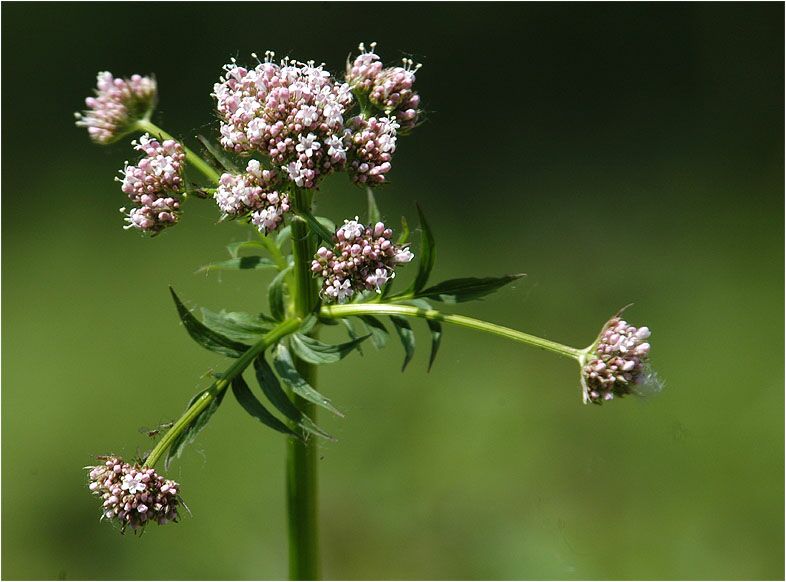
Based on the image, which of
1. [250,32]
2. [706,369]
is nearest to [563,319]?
[706,369]

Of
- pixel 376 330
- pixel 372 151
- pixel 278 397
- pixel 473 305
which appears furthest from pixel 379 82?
pixel 473 305

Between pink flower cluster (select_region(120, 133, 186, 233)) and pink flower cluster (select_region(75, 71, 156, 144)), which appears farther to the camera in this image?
pink flower cluster (select_region(75, 71, 156, 144))

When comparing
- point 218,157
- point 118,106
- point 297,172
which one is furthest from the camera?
point 118,106

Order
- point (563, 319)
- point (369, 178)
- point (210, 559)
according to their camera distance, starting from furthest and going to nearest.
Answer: point (563, 319) → point (210, 559) → point (369, 178)

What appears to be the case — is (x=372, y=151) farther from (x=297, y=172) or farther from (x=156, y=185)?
(x=156, y=185)

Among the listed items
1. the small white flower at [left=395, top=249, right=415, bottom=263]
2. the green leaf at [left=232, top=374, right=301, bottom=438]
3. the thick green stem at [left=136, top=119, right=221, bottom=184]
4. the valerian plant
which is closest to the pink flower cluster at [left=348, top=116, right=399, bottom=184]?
the valerian plant

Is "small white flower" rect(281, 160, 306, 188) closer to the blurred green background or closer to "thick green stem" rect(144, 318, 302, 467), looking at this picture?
"thick green stem" rect(144, 318, 302, 467)

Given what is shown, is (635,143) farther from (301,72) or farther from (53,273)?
(301,72)
